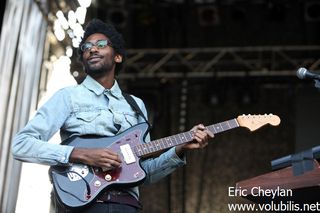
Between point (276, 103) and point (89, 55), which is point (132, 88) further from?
point (89, 55)

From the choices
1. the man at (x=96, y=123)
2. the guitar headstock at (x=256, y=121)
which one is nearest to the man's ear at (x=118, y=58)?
the man at (x=96, y=123)

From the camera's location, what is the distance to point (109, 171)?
244cm

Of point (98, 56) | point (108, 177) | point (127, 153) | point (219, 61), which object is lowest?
point (108, 177)

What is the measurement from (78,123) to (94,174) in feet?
0.78

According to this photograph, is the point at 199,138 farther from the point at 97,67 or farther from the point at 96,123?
the point at 97,67

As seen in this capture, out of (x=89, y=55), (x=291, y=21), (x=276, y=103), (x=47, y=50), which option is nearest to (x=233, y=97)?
(x=276, y=103)

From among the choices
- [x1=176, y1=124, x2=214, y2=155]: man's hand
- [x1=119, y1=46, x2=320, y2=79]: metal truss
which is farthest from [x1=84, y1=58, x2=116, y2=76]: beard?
[x1=119, y1=46, x2=320, y2=79]: metal truss

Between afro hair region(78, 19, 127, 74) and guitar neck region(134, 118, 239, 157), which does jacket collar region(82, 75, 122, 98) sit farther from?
guitar neck region(134, 118, 239, 157)

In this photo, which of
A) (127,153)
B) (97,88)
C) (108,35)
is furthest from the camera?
(108,35)

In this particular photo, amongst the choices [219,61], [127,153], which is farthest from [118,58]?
[219,61]

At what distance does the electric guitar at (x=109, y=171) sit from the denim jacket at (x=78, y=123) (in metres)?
0.04

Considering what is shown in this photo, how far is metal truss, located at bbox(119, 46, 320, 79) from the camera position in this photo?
713cm

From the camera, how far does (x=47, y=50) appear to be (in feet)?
19.1

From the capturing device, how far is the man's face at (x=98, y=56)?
105 inches
